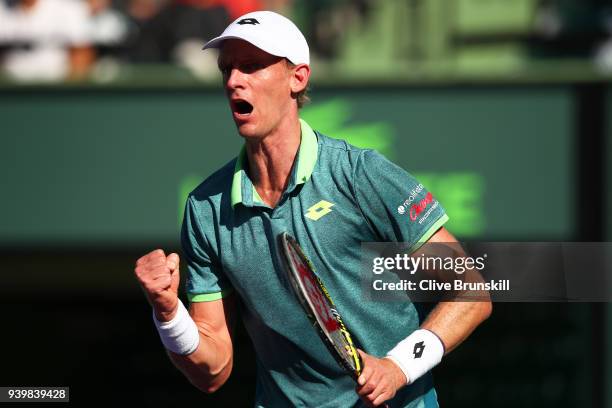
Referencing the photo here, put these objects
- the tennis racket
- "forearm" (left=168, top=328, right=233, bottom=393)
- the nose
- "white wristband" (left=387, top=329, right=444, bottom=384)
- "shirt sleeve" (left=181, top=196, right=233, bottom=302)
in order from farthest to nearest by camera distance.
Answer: "shirt sleeve" (left=181, top=196, right=233, bottom=302) → "forearm" (left=168, top=328, right=233, bottom=393) → the nose → "white wristband" (left=387, top=329, right=444, bottom=384) → the tennis racket

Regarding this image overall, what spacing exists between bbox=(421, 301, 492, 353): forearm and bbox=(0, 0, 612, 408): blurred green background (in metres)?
4.36

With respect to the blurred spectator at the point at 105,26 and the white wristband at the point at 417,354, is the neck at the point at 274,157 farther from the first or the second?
the blurred spectator at the point at 105,26

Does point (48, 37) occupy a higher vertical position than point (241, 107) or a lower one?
lower

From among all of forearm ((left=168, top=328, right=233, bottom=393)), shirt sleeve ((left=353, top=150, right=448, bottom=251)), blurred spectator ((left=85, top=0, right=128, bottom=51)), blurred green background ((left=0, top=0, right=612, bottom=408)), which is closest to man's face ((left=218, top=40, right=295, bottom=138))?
shirt sleeve ((left=353, top=150, right=448, bottom=251))

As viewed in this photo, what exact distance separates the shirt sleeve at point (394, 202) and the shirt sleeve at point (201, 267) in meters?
0.63

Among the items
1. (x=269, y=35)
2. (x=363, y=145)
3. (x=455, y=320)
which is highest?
(x=269, y=35)

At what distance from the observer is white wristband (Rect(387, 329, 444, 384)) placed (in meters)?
4.85

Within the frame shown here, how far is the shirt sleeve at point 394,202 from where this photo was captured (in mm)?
4922

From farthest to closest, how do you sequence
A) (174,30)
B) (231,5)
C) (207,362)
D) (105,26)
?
1. (105,26)
2. (174,30)
3. (231,5)
4. (207,362)

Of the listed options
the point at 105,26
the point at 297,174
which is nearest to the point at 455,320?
the point at 297,174

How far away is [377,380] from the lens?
15.3ft

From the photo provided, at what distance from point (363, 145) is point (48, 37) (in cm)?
265

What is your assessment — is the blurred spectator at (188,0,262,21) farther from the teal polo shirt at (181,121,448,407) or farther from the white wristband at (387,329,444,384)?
the white wristband at (387,329,444,384)

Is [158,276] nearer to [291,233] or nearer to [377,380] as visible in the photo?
[291,233]
